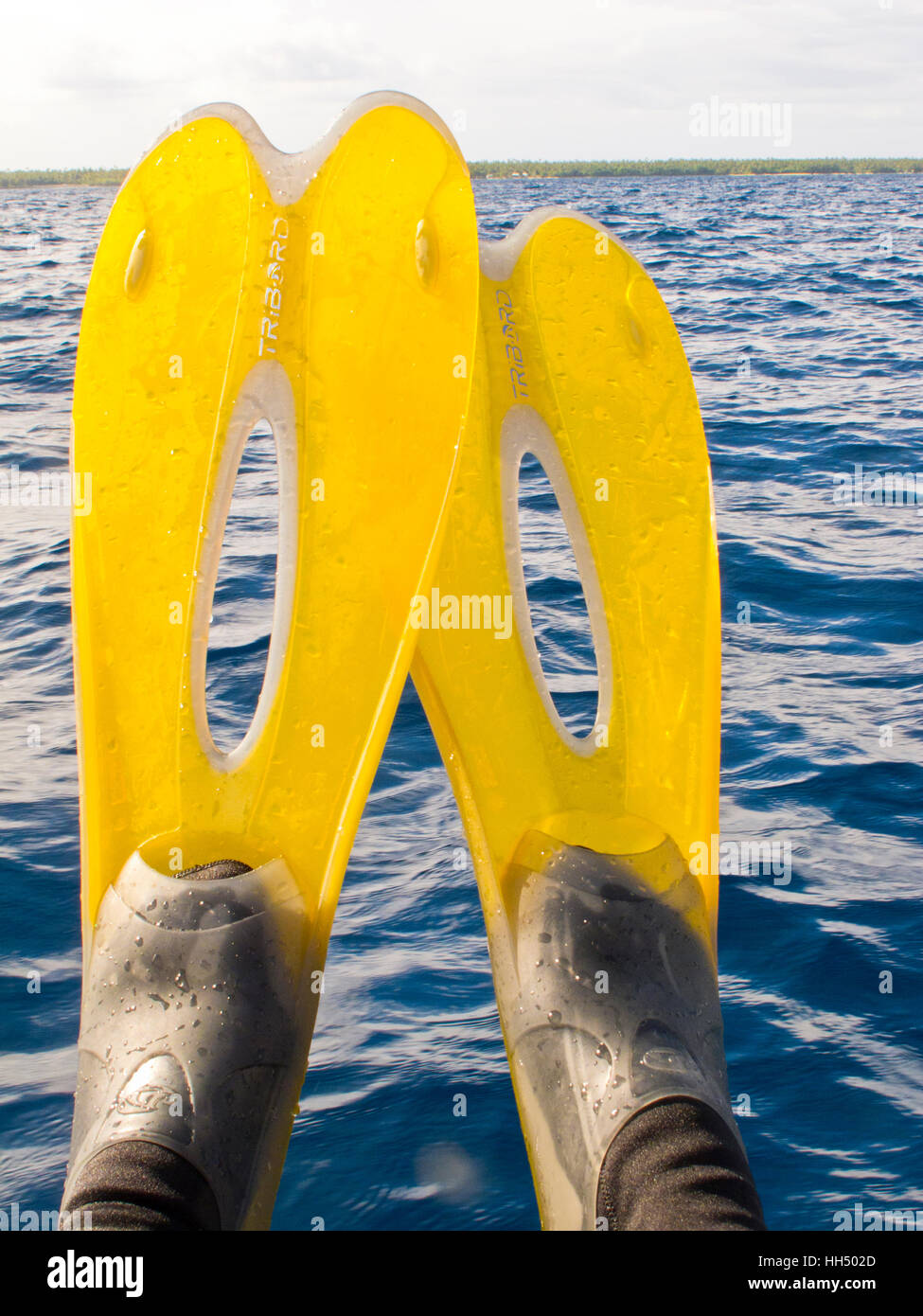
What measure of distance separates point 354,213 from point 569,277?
2.13 ft

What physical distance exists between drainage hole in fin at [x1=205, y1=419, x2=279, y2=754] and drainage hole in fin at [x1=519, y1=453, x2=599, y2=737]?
3.58ft

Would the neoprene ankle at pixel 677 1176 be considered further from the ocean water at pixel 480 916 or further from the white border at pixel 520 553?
the white border at pixel 520 553

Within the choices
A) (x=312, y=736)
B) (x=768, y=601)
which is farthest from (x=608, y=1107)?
(x=768, y=601)

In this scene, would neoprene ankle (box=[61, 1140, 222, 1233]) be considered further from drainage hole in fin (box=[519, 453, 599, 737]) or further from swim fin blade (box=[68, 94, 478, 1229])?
drainage hole in fin (box=[519, 453, 599, 737])

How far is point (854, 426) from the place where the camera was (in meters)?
7.18

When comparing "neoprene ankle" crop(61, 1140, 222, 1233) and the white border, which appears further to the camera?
the white border

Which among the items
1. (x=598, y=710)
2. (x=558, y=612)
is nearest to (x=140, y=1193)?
(x=598, y=710)

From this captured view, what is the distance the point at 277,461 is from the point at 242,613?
86.5 inches

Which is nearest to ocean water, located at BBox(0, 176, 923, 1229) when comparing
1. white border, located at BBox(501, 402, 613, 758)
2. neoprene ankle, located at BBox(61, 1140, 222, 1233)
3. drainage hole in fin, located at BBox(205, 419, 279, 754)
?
drainage hole in fin, located at BBox(205, 419, 279, 754)

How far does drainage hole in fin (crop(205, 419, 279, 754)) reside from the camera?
3.79 m

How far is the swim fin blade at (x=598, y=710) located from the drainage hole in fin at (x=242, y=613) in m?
0.68

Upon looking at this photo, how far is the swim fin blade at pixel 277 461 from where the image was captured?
2.31m

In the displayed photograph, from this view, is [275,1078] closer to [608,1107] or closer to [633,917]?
[608,1107]

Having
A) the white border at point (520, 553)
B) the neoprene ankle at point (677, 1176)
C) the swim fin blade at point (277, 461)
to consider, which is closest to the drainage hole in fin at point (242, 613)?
the swim fin blade at point (277, 461)
